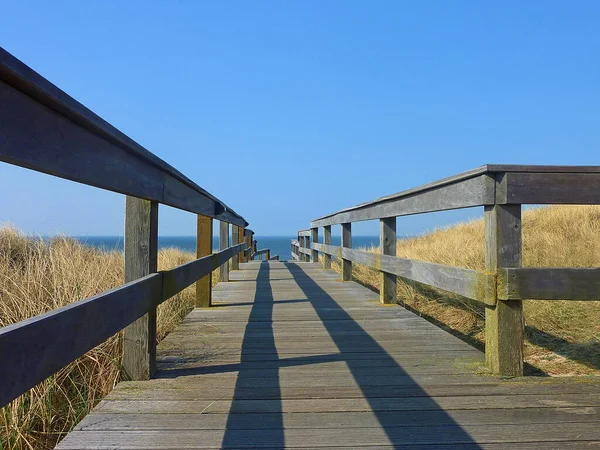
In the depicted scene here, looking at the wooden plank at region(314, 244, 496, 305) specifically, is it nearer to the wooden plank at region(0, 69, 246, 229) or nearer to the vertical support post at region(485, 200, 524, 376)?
the vertical support post at region(485, 200, 524, 376)

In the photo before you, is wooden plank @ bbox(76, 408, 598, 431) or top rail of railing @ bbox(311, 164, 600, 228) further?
top rail of railing @ bbox(311, 164, 600, 228)

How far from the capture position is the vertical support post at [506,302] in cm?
247

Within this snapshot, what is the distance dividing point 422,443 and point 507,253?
3.66 ft

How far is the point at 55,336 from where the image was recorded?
1457 millimetres

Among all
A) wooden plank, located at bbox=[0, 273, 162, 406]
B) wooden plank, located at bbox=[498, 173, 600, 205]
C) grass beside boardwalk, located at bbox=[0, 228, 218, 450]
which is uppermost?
wooden plank, located at bbox=[498, 173, 600, 205]

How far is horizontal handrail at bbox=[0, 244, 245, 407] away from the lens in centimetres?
123

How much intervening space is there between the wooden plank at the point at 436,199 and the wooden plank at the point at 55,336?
177cm

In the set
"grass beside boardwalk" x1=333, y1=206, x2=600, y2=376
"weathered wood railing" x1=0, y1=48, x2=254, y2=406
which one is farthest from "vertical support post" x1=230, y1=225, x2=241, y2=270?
"weathered wood railing" x1=0, y1=48, x2=254, y2=406

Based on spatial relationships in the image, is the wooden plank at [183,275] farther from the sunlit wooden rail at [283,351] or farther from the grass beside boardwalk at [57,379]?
the grass beside boardwalk at [57,379]

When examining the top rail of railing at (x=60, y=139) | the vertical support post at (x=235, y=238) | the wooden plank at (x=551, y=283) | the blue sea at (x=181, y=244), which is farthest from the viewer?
the vertical support post at (x=235, y=238)

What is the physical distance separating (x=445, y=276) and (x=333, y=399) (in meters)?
1.20

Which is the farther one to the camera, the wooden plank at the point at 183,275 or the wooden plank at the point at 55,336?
the wooden plank at the point at 183,275

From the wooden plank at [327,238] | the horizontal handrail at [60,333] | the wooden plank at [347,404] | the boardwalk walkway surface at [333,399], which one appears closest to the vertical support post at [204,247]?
the boardwalk walkway surface at [333,399]

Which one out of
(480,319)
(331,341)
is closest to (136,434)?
(331,341)
